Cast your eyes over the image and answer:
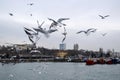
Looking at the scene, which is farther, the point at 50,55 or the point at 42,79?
the point at 50,55

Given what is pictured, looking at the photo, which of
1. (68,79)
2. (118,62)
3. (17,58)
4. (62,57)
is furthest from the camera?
(62,57)

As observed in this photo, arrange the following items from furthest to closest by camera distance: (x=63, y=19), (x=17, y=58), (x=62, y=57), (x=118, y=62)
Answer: (x=62, y=57) < (x=17, y=58) < (x=118, y=62) < (x=63, y=19)

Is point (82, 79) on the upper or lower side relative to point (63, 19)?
lower

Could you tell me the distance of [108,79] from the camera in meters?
56.2

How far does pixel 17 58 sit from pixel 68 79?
111m

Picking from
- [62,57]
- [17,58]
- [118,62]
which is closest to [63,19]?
[118,62]

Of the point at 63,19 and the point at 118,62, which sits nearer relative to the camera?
the point at 63,19

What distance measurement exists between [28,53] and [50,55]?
11.1 m

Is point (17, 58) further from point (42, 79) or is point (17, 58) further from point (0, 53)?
point (42, 79)

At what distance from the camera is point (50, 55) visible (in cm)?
18638

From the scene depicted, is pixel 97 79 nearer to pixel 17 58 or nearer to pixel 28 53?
pixel 17 58

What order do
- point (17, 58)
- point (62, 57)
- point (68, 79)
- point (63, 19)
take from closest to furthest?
point (63, 19), point (68, 79), point (17, 58), point (62, 57)

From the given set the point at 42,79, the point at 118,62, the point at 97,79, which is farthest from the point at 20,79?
the point at 118,62

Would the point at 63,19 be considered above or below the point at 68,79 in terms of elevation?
above
